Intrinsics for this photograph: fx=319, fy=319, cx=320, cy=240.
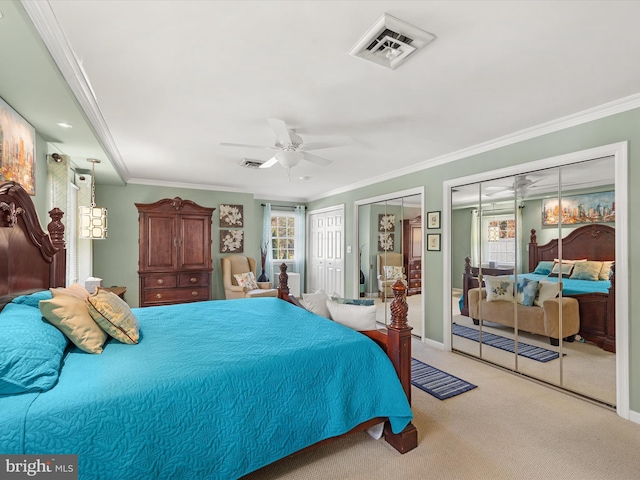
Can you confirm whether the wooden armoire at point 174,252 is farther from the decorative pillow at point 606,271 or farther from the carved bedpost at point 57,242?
the decorative pillow at point 606,271

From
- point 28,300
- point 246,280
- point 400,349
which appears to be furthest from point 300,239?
point 28,300

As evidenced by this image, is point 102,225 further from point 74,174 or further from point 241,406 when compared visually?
point 241,406

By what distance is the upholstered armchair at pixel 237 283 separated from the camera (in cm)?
575

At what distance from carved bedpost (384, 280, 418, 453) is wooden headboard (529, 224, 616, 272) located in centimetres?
189

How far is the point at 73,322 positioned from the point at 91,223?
7.95 ft

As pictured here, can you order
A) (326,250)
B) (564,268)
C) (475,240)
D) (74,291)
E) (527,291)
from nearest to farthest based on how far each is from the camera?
(74,291) → (564,268) → (527,291) → (475,240) → (326,250)

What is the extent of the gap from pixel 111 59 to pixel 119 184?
13.1ft

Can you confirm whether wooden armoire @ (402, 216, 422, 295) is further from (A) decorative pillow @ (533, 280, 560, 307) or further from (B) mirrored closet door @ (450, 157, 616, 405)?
(A) decorative pillow @ (533, 280, 560, 307)

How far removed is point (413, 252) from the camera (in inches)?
181

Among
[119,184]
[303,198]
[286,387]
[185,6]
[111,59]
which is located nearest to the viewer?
[185,6]

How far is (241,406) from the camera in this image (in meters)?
1.63

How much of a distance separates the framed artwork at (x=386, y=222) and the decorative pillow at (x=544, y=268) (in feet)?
6.82

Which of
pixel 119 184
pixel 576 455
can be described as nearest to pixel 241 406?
pixel 576 455

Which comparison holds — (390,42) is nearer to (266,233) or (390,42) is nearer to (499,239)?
(499,239)
